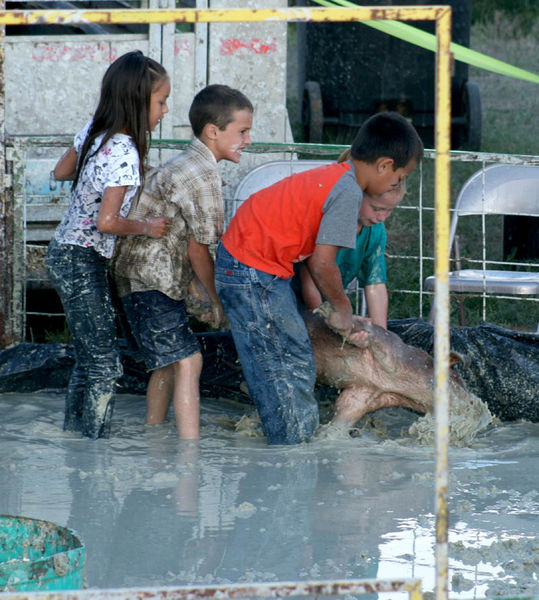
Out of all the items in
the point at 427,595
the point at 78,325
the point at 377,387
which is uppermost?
the point at 78,325

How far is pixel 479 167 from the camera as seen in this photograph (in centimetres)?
1005

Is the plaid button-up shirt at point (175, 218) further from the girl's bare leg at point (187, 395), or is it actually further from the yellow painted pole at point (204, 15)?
the yellow painted pole at point (204, 15)

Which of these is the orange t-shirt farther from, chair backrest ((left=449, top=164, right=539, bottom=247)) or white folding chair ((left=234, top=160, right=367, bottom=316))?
chair backrest ((left=449, top=164, right=539, bottom=247))

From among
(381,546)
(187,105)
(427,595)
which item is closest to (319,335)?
(381,546)

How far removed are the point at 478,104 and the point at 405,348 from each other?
19.2 ft

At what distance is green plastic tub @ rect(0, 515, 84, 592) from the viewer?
6.81ft

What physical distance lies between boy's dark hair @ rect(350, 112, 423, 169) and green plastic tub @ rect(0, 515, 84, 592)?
2.22m

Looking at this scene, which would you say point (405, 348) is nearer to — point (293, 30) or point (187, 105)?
point (187, 105)

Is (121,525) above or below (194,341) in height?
below

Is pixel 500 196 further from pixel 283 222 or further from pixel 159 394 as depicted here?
pixel 159 394

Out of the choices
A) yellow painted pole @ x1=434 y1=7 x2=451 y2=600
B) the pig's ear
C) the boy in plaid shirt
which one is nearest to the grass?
the pig's ear

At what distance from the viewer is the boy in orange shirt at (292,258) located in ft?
13.0

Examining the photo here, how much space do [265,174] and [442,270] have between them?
390 centimetres

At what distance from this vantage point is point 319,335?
4.55m
